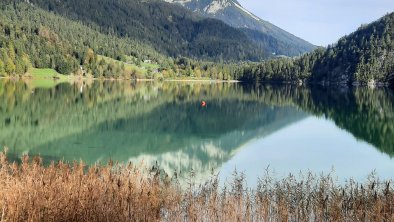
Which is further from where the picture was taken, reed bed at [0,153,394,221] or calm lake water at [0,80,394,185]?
calm lake water at [0,80,394,185]

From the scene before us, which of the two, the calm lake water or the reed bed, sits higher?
the reed bed

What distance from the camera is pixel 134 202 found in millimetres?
18156

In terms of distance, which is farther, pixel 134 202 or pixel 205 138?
pixel 205 138

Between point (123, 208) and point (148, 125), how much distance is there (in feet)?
161

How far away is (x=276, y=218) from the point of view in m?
19.2

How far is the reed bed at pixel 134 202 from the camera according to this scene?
16250mm

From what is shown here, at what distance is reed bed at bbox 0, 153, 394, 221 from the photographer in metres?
16.2

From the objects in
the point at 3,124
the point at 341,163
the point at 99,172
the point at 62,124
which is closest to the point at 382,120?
the point at 341,163

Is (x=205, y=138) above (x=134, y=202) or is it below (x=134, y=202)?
below

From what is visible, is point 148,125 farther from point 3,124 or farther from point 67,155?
point 67,155

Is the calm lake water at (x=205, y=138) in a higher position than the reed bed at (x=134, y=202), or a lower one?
lower

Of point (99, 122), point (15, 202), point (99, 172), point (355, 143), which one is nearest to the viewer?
point (15, 202)

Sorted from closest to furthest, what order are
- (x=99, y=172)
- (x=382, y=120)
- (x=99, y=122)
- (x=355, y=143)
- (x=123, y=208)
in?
(x=123, y=208) < (x=99, y=172) < (x=355, y=143) < (x=99, y=122) < (x=382, y=120)

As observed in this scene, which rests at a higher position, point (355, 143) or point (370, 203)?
point (370, 203)
